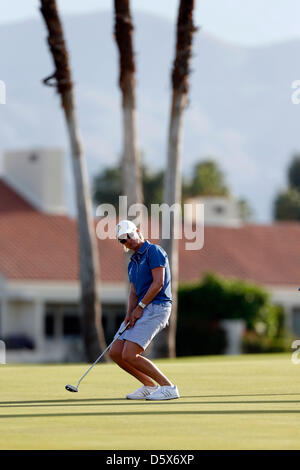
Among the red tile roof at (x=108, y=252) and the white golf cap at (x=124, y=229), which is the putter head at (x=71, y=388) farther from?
the red tile roof at (x=108, y=252)

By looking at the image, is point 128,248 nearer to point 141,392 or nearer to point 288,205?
point 141,392

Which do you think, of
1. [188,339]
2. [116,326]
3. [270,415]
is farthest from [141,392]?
[116,326]

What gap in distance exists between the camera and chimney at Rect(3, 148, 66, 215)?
56.3 metres

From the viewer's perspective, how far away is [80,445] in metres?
9.20

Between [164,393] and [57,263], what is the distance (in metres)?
38.7

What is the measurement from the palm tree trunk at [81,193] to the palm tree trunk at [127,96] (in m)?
1.33

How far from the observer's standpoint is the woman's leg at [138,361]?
12797 millimetres

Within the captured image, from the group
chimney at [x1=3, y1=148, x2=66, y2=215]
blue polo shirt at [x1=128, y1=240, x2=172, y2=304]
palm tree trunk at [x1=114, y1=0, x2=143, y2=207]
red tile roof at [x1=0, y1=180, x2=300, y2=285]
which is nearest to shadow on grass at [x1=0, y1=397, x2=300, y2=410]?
blue polo shirt at [x1=128, y1=240, x2=172, y2=304]

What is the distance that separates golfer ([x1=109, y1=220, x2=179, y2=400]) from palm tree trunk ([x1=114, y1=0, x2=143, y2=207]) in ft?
58.5

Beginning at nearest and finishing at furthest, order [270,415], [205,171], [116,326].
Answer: [270,415] < [116,326] < [205,171]

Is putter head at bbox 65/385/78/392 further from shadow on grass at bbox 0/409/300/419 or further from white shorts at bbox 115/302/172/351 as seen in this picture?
shadow on grass at bbox 0/409/300/419

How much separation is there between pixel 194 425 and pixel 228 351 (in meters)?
33.2

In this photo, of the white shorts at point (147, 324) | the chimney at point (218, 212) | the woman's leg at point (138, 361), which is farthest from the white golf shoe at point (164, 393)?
the chimney at point (218, 212)

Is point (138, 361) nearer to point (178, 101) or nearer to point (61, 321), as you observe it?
point (178, 101)
